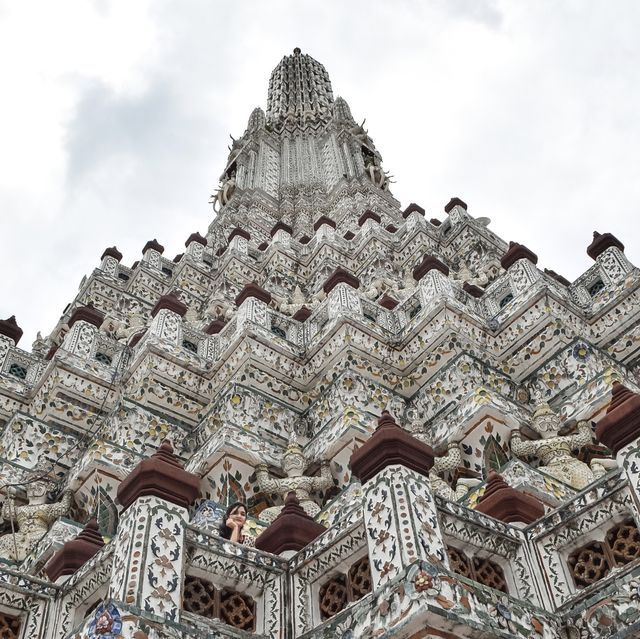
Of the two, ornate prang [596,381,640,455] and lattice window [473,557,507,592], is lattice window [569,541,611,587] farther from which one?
ornate prang [596,381,640,455]

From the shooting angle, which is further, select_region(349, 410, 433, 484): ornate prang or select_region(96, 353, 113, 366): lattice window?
select_region(96, 353, 113, 366): lattice window

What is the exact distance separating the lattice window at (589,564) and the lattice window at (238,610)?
2238 millimetres

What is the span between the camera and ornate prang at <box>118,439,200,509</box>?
5785 millimetres

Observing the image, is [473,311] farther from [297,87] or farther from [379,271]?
[297,87]

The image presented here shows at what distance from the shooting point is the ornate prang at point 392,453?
569 cm

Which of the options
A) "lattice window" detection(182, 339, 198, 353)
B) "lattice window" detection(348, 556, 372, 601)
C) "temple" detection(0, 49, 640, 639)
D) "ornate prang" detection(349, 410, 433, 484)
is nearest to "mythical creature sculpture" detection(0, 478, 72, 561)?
"temple" detection(0, 49, 640, 639)

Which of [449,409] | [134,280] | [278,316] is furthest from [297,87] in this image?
[449,409]

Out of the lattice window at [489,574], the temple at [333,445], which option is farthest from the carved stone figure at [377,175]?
the lattice window at [489,574]

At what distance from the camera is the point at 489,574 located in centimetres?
582

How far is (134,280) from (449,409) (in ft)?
37.4

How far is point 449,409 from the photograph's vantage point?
11.0 metres

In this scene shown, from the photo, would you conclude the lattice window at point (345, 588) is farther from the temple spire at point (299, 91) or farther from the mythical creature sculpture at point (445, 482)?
the temple spire at point (299, 91)

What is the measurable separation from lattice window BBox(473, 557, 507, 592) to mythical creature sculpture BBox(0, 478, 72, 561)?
5.89 meters

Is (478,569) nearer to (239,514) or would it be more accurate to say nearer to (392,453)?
(392,453)
